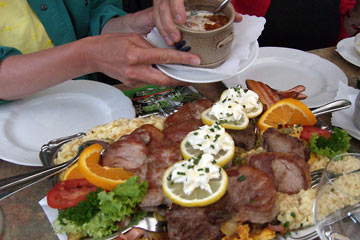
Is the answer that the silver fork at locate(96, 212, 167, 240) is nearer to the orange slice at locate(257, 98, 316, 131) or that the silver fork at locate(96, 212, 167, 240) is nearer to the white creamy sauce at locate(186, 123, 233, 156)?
the white creamy sauce at locate(186, 123, 233, 156)

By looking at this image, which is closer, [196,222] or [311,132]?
[196,222]

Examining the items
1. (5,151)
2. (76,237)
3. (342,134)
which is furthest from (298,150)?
(5,151)

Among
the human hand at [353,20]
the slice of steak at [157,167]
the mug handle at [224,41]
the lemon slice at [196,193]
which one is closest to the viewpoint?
the lemon slice at [196,193]

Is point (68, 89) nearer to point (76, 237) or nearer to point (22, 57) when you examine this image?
point (22, 57)

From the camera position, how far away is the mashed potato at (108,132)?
1.17 m

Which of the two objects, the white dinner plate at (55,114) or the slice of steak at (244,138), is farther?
the white dinner plate at (55,114)

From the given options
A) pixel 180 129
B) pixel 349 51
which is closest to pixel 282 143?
pixel 180 129

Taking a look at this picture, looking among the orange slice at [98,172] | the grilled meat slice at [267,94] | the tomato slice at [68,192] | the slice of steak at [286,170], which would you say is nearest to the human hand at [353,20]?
the grilled meat slice at [267,94]

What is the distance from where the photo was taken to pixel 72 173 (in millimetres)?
1077

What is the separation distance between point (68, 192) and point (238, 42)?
97cm

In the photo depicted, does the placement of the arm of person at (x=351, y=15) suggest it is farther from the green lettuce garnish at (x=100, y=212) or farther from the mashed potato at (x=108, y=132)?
the green lettuce garnish at (x=100, y=212)

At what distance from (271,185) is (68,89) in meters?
1.28

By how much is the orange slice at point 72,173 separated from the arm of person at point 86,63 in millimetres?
530

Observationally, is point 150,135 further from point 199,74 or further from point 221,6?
point 221,6
